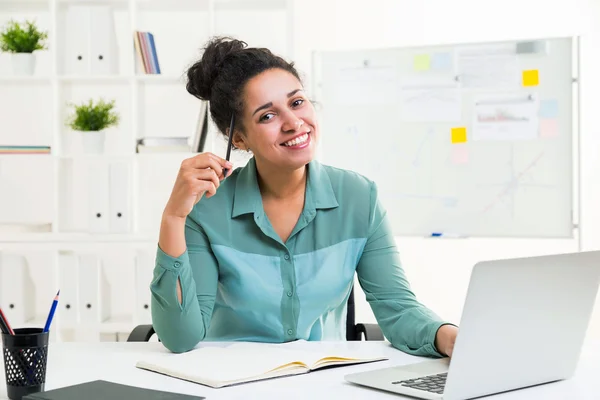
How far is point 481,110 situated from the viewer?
3359mm

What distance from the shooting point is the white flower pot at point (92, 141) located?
3.15 meters

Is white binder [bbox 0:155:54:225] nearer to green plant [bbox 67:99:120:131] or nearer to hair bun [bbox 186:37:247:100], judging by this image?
green plant [bbox 67:99:120:131]

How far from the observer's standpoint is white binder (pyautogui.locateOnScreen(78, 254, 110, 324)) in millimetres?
3156

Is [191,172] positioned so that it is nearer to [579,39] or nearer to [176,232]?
[176,232]

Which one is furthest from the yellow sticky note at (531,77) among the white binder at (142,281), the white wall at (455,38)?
the white binder at (142,281)

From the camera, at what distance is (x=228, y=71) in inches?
69.7

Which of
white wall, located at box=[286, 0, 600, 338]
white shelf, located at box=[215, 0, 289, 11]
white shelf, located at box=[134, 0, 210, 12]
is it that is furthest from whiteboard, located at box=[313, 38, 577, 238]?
white shelf, located at box=[134, 0, 210, 12]

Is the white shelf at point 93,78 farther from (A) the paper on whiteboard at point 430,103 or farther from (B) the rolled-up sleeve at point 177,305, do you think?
(B) the rolled-up sleeve at point 177,305

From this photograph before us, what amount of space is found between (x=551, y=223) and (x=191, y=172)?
227 centimetres

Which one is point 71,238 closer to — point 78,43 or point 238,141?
point 78,43

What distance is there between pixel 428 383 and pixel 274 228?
0.69m

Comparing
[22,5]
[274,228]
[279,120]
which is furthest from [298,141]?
[22,5]

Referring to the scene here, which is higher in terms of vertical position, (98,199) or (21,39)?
(21,39)

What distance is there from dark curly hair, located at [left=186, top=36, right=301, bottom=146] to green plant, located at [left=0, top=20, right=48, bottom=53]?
1.64 metres
